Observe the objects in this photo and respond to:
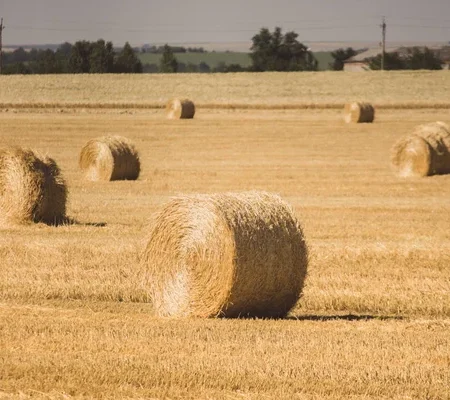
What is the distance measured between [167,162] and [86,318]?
64.2 feet

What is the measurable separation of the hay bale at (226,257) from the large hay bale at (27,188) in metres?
6.05

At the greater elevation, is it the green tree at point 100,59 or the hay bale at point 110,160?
the green tree at point 100,59

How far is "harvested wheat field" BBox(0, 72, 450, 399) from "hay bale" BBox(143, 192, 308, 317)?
0.25m

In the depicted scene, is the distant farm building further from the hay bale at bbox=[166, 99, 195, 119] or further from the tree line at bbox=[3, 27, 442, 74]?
the hay bale at bbox=[166, 99, 195, 119]

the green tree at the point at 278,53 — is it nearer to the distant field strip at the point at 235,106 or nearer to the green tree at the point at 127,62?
the green tree at the point at 127,62

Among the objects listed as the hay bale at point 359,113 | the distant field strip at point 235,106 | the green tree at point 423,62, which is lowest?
the distant field strip at point 235,106

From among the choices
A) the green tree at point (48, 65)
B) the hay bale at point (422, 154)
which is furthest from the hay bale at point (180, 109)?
the green tree at point (48, 65)

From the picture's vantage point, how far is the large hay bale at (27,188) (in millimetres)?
16328

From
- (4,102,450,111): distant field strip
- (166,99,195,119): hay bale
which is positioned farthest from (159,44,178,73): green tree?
(166,99,195,119): hay bale

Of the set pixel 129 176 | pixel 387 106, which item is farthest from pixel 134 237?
pixel 387 106

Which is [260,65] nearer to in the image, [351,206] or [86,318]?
[351,206]

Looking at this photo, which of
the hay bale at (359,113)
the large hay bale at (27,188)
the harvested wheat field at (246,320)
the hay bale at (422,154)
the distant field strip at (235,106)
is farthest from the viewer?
the distant field strip at (235,106)

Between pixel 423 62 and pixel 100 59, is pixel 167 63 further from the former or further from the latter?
pixel 423 62

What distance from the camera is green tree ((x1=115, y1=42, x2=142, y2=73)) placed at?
9319 centimetres
